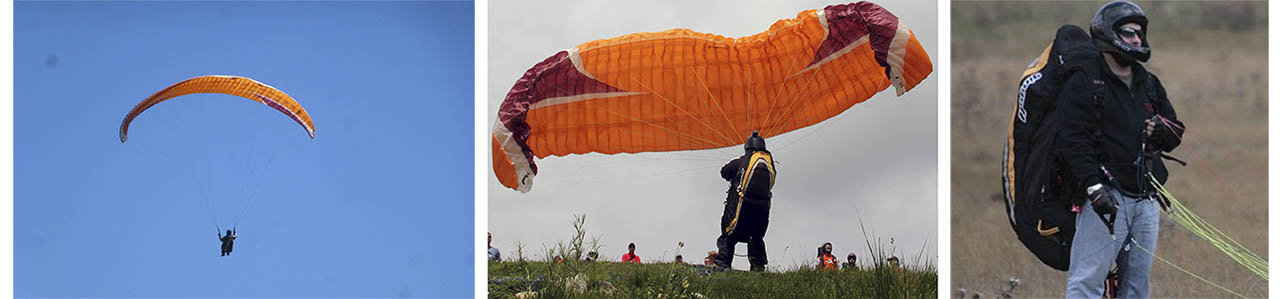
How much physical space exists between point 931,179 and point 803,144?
53cm

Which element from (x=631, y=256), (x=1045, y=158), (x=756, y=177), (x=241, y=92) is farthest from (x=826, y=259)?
(x=241, y=92)

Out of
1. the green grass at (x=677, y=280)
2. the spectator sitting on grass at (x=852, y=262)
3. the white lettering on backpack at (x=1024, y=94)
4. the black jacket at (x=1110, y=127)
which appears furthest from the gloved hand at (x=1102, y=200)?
the spectator sitting on grass at (x=852, y=262)

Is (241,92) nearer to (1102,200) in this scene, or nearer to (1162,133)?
(1102,200)

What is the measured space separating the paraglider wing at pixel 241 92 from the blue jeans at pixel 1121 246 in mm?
3602

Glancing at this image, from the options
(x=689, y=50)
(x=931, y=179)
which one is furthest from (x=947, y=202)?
(x=689, y=50)

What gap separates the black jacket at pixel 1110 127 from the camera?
3.39 m

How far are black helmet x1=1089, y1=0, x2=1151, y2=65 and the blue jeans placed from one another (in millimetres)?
476

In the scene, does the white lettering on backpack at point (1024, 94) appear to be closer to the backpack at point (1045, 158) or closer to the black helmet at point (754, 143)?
the backpack at point (1045, 158)

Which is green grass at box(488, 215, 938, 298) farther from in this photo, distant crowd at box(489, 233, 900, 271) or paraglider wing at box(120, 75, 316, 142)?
paraglider wing at box(120, 75, 316, 142)

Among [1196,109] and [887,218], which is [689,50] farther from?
[1196,109]

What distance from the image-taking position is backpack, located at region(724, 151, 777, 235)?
409cm

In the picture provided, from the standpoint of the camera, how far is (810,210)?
4.15 meters

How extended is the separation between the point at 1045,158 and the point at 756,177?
1.11m

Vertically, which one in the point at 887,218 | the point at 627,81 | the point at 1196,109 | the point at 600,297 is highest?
the point at 627,81
